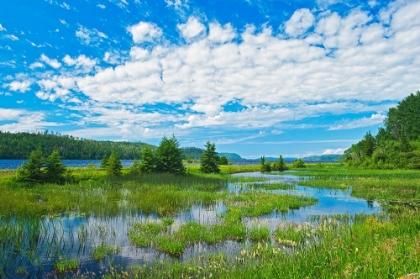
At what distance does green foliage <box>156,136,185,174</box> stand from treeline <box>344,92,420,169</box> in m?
50.0

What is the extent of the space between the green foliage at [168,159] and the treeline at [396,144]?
4998 cm

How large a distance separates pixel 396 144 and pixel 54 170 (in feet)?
232

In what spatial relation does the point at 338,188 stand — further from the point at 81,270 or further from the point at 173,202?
the point at 81,270

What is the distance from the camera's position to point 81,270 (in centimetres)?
879

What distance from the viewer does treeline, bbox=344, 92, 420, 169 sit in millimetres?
61053

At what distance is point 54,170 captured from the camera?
2959 centimetres

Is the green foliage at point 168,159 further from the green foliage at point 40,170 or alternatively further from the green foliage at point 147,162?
the green foliage at point 40,170

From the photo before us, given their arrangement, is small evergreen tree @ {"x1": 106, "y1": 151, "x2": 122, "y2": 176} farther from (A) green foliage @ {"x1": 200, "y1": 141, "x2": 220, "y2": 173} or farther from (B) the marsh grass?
(B) the marsh grass

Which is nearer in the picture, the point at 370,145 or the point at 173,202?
the point at 173,202

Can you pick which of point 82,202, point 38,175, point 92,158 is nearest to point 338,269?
point 82,202

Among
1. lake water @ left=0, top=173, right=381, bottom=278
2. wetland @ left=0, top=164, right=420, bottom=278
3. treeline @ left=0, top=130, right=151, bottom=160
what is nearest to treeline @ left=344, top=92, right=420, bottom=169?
wetland @ left=0, top=164, right=420, bottom=278

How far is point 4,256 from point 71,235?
2789 millimetres

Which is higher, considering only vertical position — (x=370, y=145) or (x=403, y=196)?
(x=370, y=145)

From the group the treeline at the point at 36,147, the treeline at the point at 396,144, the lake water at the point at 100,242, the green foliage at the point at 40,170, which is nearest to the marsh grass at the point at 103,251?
the lake water at the point at 100,242
